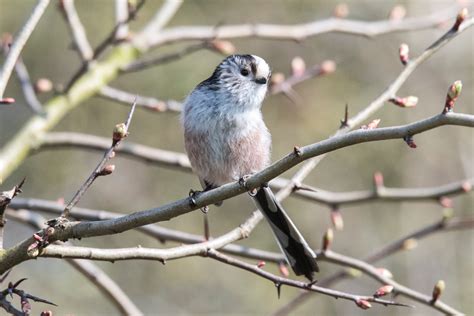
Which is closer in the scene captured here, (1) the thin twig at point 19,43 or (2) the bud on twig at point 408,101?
(1) the thin twig at point 19,43

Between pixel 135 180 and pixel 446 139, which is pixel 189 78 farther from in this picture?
pixel 446 139

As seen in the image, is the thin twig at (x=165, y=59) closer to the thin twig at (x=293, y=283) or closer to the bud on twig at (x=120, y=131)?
the thin twig at (x=293, y=283)

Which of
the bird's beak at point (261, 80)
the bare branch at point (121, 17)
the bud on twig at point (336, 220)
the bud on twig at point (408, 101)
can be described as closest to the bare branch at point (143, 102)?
the bare branch at point (121, 17)

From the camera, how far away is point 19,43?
3.42m

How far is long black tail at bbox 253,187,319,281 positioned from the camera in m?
3.89

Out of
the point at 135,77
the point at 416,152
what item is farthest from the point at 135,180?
the point at 416,152

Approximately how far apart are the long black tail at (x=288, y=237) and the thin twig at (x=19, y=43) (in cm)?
143

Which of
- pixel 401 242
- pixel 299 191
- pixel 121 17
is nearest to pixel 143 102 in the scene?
pixel 121 17

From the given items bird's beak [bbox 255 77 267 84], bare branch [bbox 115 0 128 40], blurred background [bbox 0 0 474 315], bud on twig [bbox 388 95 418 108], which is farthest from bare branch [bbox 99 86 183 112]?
blurred background [bbox 0 0 474 315]

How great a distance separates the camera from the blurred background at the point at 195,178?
27.3ft

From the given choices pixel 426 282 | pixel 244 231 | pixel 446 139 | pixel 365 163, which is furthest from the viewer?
pixel 365 163

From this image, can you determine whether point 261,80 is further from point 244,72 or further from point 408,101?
point 408,101

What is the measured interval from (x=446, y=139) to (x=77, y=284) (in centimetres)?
443

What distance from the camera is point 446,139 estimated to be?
8.12 m
